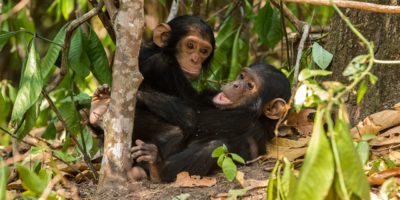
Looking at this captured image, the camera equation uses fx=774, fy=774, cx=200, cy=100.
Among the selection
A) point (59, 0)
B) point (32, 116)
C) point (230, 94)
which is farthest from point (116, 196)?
point (59, 0)

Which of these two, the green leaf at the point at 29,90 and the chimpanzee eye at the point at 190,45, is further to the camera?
the chimpanzee eye at the point at 190,45

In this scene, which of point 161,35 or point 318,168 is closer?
point 318,168

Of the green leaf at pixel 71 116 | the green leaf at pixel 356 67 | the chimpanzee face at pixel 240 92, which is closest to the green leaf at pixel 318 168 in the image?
the green leaf at pixel 356 67

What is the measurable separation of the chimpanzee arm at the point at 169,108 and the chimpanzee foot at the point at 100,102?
23 centimetres

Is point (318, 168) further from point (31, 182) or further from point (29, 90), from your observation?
point (29, 90)

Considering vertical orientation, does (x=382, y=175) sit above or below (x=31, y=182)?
below

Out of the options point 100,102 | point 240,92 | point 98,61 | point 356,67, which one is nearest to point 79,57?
point 98,61

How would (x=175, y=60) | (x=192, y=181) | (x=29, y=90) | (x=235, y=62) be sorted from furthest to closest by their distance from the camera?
(x=235, y=62), (x=175, y=60), (x=192, y=181), (x=29, y=90)

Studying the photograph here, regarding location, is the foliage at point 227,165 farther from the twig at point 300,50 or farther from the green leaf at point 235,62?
the green leaf at point 235,62

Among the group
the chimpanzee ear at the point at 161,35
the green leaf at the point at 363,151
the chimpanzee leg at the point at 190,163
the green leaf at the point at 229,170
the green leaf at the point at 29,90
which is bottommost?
the chimpanzee leg at the point at 190,163

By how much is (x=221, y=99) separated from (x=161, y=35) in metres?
0.71

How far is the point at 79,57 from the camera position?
5.39 metres

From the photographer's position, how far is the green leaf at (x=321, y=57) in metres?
5.41

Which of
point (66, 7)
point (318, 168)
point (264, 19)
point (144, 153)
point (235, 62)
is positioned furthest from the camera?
point (66, 7)
